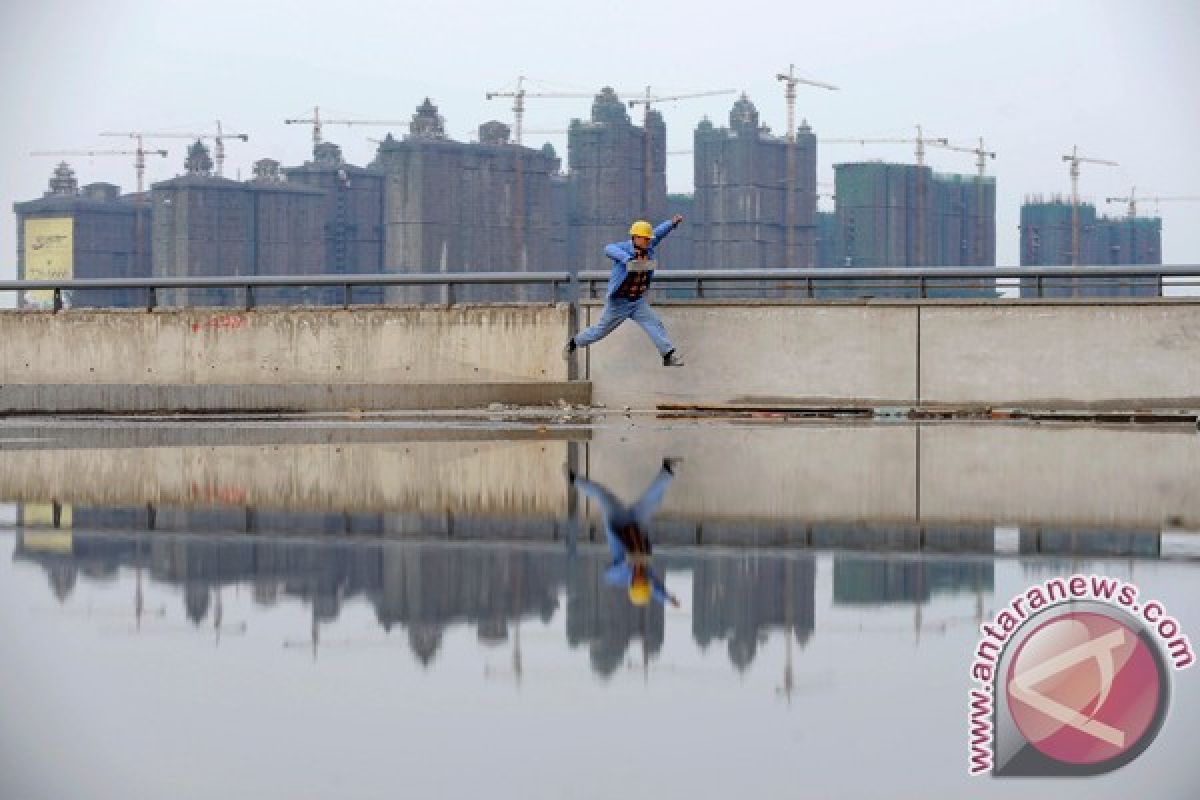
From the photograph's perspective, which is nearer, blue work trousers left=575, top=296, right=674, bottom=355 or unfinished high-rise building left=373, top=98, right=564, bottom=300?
blue work trousers left=575, top=296, right=674, bottom=355

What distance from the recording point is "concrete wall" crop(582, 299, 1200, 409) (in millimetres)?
21984

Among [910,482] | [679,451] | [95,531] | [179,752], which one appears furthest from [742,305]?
[179,752]

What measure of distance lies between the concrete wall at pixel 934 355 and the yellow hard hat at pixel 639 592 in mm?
14074

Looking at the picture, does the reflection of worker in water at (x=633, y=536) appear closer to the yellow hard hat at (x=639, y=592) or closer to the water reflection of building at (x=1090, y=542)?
the yellow hard hat at (x=639, y=592)

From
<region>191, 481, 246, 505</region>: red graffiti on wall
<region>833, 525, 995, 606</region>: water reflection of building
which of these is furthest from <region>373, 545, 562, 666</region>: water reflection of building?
<region>191, 481, 246, 505</region>: red graffiti on wall

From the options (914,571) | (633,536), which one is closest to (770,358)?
(633,536)

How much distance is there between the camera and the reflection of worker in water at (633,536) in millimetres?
8258

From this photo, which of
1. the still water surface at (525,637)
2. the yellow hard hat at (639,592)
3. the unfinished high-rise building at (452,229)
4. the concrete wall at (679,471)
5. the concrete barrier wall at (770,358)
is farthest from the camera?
the unfinished high-rise building at (452,229)

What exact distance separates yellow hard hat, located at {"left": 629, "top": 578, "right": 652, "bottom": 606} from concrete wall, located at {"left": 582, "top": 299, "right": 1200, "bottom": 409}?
46.2ft

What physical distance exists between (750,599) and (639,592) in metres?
0.43

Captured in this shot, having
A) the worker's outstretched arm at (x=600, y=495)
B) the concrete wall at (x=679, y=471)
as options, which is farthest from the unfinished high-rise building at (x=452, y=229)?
the worker's outstretched arm at (x=600, y=495)

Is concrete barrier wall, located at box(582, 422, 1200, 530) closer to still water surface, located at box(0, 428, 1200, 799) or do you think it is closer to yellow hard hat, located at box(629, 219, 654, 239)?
still water surface, located at box(0, 428, 1200, 799)

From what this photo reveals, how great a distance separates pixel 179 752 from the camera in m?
5.31

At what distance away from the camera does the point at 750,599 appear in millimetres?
8078
